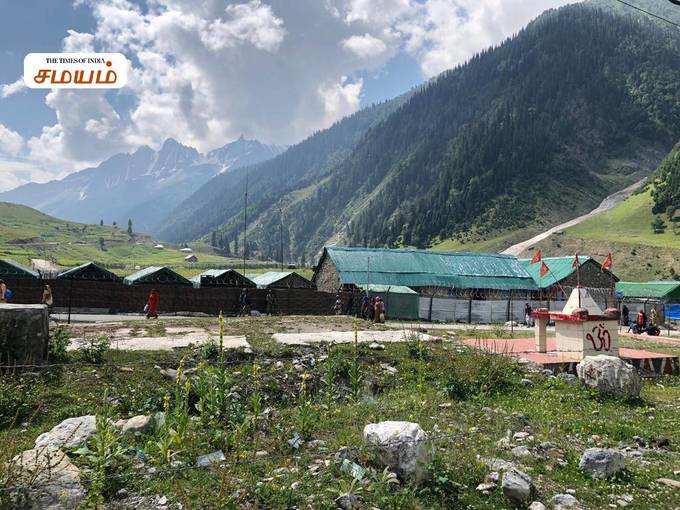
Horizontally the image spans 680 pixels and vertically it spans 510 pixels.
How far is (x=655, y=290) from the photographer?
1993 inches

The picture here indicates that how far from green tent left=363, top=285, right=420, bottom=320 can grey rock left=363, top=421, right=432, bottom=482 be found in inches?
1228

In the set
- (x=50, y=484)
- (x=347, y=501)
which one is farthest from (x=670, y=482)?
(x=50, y=484)

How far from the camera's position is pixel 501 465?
24.5 feet

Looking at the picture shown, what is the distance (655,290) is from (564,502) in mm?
54572

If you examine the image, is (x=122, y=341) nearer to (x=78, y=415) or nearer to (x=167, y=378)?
(x=167, y=378)

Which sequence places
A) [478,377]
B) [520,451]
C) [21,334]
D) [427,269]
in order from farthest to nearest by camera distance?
[427,269], [478,377], [21,334], [520,451]

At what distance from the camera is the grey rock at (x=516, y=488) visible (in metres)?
6.48

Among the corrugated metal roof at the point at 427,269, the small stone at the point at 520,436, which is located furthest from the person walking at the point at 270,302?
the small stone at the point at 520,436

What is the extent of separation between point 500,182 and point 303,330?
177 m

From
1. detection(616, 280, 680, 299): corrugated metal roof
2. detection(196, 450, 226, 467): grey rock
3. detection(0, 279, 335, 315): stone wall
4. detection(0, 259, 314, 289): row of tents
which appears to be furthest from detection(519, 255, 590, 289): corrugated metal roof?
detection(196, 450, 226, 467): grey rock

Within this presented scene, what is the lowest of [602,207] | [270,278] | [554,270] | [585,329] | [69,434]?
[69,434]

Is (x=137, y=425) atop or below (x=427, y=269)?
below

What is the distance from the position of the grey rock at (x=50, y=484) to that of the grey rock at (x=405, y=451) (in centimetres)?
425

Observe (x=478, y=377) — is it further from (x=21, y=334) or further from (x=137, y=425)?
(x=21, y=334)
